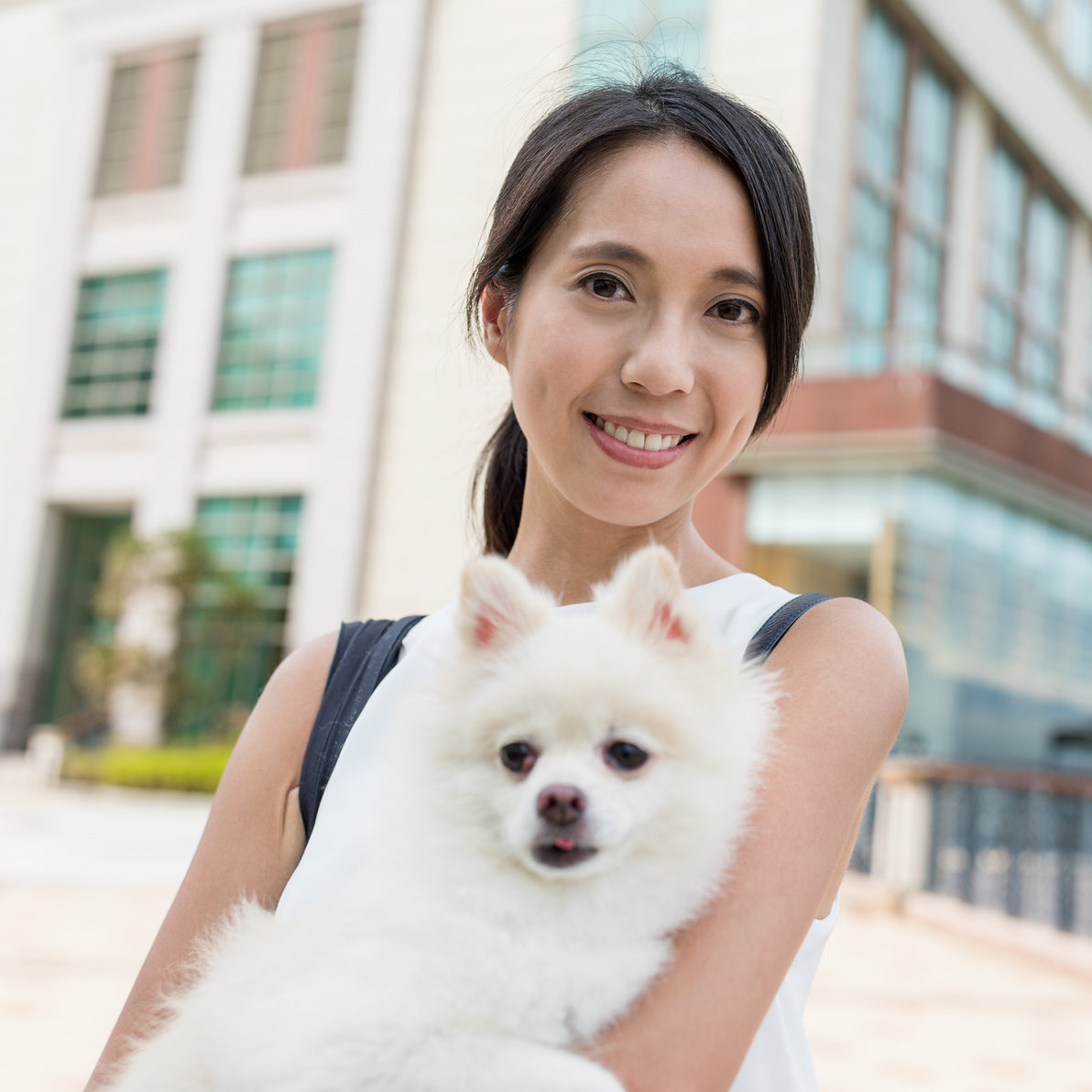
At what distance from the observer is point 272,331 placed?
20109mm

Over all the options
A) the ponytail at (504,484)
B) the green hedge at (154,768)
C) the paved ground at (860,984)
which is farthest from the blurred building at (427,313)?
the ponytail at (504,484)

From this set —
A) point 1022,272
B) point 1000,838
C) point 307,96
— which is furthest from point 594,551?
point 1022,272

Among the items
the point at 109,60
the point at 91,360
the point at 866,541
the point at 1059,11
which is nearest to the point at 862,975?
the point at 866,541

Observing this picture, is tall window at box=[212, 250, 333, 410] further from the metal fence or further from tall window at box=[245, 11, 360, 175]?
the metal fence

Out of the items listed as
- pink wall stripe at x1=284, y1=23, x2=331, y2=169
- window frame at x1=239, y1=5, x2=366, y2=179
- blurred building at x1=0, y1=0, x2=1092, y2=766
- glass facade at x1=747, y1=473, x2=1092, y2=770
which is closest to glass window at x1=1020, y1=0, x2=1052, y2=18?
blurred building at x1=0, y1=0, x2=1092, y2=766

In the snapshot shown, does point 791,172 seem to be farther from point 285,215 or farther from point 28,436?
point 28,436

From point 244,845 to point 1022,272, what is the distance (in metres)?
22.4

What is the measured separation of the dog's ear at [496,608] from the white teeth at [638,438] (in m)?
0.29

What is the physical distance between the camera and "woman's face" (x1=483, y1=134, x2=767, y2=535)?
4.81 ft

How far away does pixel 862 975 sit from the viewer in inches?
302

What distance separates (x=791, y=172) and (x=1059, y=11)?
936 inches

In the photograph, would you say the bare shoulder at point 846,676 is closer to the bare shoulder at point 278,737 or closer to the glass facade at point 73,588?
the bare shoulder at point 278,737

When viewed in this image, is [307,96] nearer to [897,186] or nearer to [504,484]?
[897,186]

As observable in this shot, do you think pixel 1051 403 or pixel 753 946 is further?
pixel 1051 403
